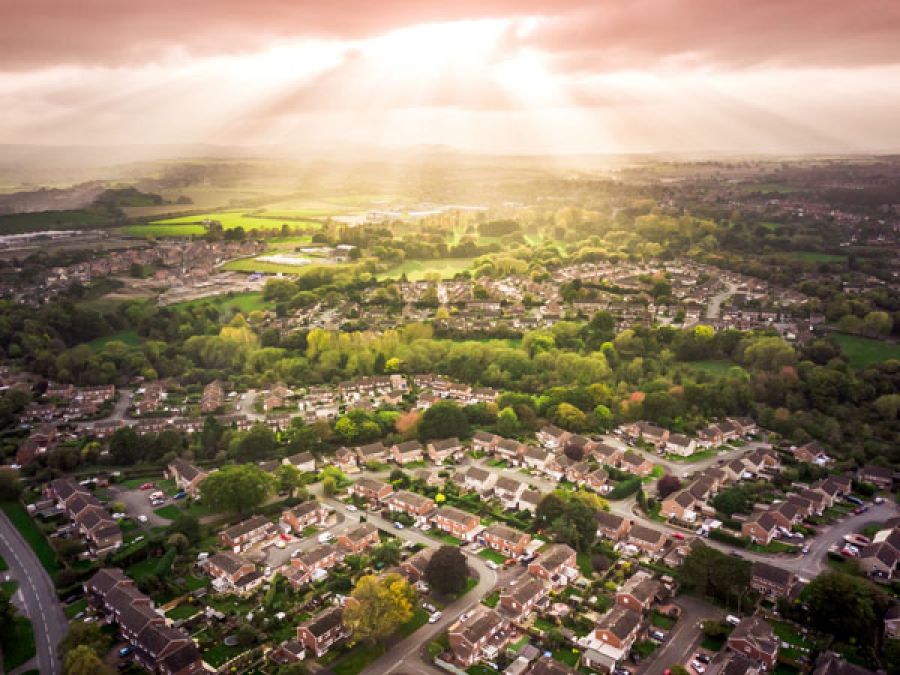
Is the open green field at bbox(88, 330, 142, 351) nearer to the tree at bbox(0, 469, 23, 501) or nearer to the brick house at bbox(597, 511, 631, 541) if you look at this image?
the tree at bbox(0, 469, 23, 501)

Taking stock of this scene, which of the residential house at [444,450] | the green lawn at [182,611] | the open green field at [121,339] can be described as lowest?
the green lawn at [182,611]

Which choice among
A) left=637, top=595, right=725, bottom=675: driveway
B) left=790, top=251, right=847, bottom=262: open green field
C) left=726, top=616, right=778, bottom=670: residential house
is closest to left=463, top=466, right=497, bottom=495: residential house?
left=637, top=595, right=725, bottom=675: driveway

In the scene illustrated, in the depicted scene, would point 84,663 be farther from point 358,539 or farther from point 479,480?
point 479,480

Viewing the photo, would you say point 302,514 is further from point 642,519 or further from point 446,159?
point 446,159

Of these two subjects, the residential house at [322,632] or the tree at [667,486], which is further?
the tree at [667,486]

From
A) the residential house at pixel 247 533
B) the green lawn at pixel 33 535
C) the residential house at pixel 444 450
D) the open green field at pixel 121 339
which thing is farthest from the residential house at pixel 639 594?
the open green field at pixel 121 339

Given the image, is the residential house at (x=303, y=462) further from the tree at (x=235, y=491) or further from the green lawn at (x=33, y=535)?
the green lawn at (x=33, y=535)

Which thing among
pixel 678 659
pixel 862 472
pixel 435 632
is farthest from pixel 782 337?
pixel 435 632
